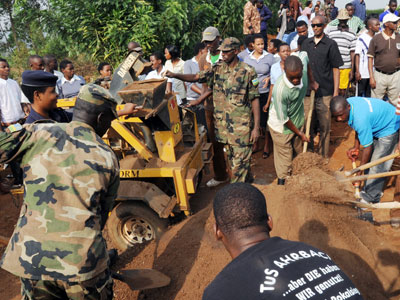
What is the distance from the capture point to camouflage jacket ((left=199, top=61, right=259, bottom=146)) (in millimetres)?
4918

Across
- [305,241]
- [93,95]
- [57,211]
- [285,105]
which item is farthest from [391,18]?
[57,211]

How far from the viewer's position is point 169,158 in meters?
4.50

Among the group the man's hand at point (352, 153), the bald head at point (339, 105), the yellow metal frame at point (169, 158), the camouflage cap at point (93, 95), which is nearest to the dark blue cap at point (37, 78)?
the camouflage cap at point (93, 95)

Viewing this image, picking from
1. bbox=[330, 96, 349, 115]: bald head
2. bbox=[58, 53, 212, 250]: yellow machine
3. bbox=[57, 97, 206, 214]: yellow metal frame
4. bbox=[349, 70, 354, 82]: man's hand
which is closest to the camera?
bbox=[58, 53, 212, 250]: yellow machine

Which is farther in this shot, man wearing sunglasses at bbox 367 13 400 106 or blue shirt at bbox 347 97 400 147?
man wearing sunglasses at bbox 367 13 400 106

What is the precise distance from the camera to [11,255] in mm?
2471

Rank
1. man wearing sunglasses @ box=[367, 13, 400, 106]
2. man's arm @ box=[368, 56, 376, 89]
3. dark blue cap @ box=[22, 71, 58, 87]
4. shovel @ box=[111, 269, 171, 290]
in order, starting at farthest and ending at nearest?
1. man's arm @ box=[368, 56, 376, 89]
2. man wearing sunglasses @ box=[367, 13, 400, 106]
3. shovel @ box=[111, 269, 171, 290]
4. dark blue cap @ box=[22, 71, 58, 87]

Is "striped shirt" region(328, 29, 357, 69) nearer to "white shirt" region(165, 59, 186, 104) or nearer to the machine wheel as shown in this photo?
"white shirt" region(165, 59, 186, 104)

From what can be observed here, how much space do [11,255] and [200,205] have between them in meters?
3.45

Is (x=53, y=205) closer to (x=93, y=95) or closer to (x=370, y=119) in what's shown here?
(x=93, y=95)

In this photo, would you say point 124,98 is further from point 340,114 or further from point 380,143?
point 380,143

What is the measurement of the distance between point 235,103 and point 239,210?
331 cm

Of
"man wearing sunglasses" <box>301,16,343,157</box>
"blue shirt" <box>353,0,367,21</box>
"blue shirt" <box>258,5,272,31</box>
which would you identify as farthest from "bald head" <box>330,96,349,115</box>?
"blue shirt" <box>353,0,367,21</box>

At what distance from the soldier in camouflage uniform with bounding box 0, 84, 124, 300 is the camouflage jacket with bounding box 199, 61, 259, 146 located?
279 cm
